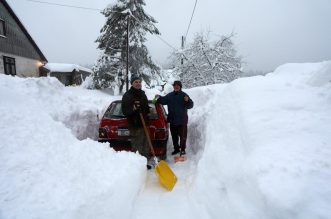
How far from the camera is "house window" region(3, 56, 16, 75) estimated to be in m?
18.6

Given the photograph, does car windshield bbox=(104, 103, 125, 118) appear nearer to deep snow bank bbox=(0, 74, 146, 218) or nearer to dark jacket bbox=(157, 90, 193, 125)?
dark jacket bbox=(157, 90, 193, 125)

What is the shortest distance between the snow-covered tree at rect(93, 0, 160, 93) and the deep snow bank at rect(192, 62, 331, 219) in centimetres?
1707

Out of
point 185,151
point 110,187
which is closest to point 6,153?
point 110,187

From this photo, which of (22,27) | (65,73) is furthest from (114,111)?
(65,73)

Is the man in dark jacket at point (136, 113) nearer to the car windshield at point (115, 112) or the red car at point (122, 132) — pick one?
the red car at point (122, 132)

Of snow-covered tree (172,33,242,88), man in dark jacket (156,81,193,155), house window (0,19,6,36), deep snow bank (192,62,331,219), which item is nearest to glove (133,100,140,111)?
man in dark jacket (156,81,193,155)

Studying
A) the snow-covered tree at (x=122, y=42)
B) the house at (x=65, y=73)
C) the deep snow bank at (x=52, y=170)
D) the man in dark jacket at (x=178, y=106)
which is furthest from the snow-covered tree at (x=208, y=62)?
the house at (x=65, y=73)

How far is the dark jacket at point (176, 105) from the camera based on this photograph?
5.68 metres

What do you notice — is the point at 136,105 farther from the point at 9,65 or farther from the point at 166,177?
the point at 9,65

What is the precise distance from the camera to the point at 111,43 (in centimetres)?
2028

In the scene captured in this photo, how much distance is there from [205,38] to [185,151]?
33.0ft

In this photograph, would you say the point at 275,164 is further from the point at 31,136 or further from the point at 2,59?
the point at 2,59

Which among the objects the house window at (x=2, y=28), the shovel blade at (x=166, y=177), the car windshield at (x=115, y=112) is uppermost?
the house window at (x=2, y=28)

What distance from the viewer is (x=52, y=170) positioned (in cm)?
272
